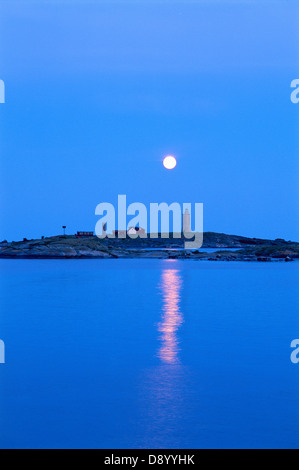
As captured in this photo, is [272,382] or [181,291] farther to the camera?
[181,291]

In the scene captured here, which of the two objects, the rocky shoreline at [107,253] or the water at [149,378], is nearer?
the water at [149,378]

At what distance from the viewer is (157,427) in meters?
9.30

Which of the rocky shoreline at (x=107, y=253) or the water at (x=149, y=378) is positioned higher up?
the rocky shoreline at (x=107, y=253)

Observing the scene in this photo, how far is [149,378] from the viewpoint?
1258 cm

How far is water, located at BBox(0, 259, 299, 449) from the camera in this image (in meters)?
9.17

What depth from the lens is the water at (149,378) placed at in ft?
30.1

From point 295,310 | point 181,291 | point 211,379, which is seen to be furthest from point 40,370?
point 181,291

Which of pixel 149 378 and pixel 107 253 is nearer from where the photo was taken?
pixel 149 378

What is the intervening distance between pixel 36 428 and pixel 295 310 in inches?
776

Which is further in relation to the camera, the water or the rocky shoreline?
the rocky shoreline

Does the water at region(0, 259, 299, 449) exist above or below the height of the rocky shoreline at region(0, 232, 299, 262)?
below

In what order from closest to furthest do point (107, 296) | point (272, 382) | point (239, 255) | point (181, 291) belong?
point (272, 382), point (107, 296), point (181, 291), point (239, 255)
